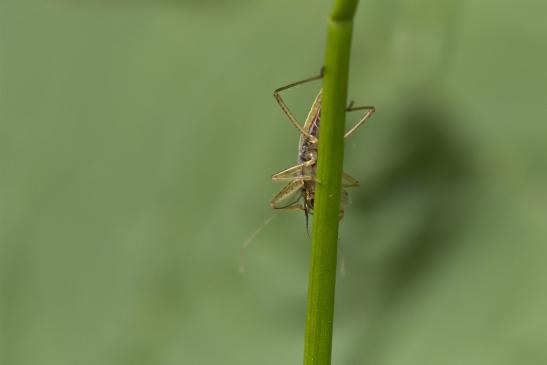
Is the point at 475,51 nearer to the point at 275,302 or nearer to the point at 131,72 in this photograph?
the point at 275,302

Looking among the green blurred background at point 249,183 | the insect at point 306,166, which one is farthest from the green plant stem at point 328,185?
the insect at point 306,166

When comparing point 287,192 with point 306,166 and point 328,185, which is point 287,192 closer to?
point 306,166

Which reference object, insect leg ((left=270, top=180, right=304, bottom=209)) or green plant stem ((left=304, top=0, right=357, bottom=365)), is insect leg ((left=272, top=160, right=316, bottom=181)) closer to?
insect leg ((left=270, top=180, right=304, bottom=209))

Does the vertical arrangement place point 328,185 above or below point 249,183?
above

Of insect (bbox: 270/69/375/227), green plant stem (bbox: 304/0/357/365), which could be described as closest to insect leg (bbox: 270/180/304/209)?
insect (bbox: 270/69/375/227)

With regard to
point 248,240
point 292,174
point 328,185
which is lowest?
point 248,240

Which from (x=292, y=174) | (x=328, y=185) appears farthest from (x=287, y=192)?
(x=328, y=185)

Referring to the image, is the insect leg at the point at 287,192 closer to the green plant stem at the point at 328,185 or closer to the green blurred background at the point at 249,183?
the green blurred background at the point at 249,183
